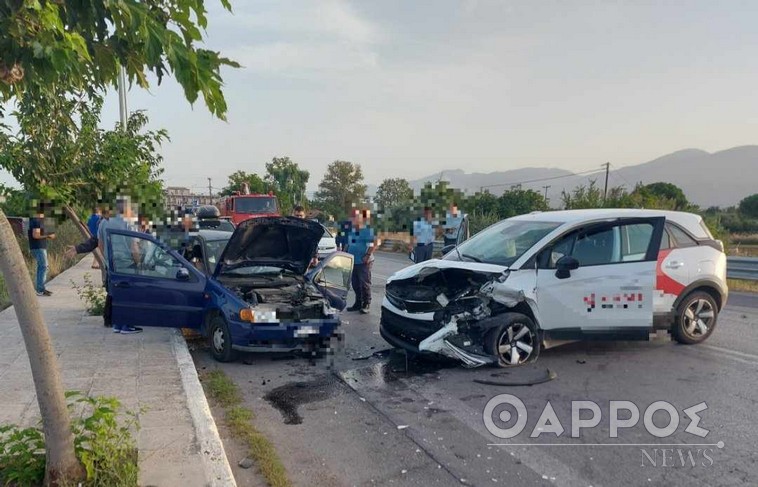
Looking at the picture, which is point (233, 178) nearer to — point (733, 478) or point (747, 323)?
point (747, 323)

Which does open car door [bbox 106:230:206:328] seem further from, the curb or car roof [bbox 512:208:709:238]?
car roof [bbox 512:208:709:238]

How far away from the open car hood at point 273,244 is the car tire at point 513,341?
248 centimetres

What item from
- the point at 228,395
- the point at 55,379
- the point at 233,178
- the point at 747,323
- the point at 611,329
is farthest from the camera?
the point at 233,178

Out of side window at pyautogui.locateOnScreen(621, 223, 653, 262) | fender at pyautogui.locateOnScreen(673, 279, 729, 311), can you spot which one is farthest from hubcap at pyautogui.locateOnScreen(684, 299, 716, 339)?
side window at pyautogui.locateOnScreen(621, 223, 653, 262)

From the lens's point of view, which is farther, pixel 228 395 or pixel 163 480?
pixel 228 395

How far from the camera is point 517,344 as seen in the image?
5.95 m

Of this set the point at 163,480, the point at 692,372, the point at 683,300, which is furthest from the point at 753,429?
the point at 163,480

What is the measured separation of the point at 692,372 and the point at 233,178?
140 feet

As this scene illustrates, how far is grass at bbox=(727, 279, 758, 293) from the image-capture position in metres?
12.7

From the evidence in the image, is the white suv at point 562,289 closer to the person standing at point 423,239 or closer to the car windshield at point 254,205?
the person standing at point 423,239

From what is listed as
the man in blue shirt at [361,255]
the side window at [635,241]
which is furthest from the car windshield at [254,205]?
the side window at [635,241]

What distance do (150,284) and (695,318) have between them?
6.44 meters

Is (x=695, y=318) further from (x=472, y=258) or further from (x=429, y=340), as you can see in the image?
(x=429, y=340)

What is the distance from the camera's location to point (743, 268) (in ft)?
41.8
